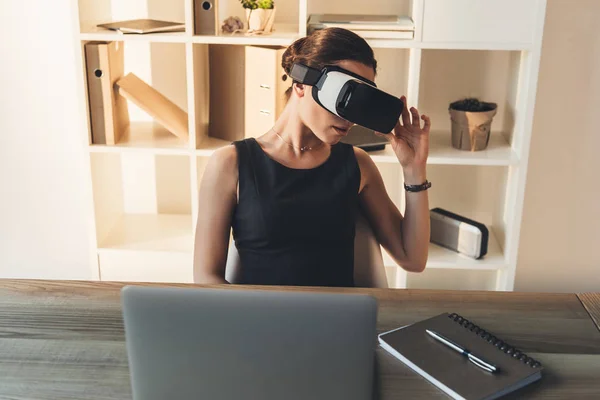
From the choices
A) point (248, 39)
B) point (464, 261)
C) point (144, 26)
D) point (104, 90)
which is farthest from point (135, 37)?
point (464, 261)

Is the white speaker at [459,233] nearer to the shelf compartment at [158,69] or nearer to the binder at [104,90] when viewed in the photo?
the shelf compartment at [158,69]

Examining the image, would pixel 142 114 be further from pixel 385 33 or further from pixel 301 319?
pixel 301 319

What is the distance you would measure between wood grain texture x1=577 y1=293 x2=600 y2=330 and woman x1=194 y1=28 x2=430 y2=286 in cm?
40

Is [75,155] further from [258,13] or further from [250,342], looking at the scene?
[250,342]

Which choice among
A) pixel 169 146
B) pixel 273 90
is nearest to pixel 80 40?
pixel 169 146

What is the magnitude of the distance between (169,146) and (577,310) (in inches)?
59.8

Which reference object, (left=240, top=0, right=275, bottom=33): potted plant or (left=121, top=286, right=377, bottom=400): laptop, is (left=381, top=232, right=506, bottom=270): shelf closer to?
(left=240, top=0, right=275, bottom=33): potted plant

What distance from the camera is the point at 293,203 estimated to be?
1.69 metres

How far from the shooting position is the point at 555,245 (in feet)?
9.75

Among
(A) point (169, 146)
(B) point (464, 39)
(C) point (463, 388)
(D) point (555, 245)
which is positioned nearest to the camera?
(C) point (463, 388)

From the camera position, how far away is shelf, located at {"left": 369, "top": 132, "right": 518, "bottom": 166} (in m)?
2.43

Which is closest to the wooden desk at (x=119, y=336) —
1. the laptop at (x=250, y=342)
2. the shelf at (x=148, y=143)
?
the laptop at (x=250, y=342)

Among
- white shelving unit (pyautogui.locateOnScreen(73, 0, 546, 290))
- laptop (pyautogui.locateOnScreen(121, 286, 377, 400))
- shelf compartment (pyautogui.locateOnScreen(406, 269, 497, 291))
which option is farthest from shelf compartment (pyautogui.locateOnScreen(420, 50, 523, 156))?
laptop (pyautogui.locateOnScreen(121, 286, 377, 400))

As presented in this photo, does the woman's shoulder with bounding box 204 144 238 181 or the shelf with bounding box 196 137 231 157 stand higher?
the woman's shoulder with bounding box 204 144 238 181
